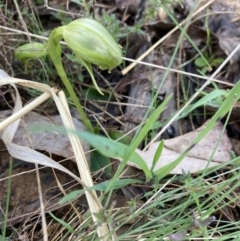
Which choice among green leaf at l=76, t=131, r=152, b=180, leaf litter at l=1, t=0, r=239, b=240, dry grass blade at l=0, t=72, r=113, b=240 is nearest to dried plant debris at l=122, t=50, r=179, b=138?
leaf litter at l=1, t=0, r=239, b=240

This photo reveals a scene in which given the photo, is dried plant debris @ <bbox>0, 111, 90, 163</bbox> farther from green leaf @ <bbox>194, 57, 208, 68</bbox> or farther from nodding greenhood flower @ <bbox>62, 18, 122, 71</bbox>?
green leaf @ <bbox>194, 57, 208, 68</bbox>

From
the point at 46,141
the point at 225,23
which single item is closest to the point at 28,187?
the point at 46,141

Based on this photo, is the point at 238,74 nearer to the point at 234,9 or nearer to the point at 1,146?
the point at 234,9

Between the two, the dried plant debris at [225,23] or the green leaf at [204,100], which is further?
the dried plant debris at [225,23]

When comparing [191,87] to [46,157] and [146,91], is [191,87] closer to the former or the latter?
[146,91]

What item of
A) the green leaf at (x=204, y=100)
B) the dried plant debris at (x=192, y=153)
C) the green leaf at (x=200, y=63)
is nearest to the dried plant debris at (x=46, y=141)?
the dried plant debris at (x=192, y=153)

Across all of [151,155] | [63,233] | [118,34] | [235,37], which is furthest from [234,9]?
[63,233]

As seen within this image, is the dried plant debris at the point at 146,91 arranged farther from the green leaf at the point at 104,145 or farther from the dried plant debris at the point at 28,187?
the green leaf at the point at 104,145

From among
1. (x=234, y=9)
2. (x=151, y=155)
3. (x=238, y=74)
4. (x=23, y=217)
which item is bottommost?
(x=23, y=217)
